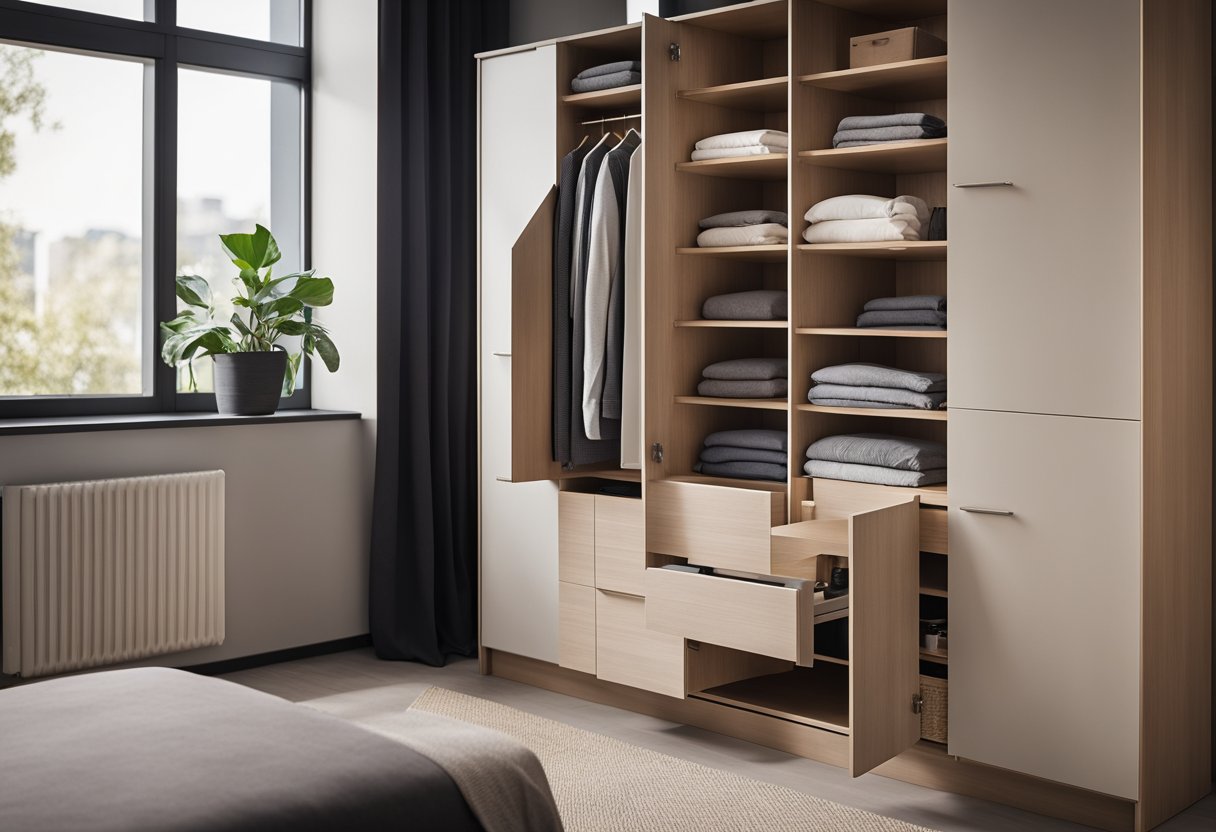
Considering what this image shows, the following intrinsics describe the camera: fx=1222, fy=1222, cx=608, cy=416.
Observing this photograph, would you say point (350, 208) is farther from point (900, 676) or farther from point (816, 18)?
point (900, 676)

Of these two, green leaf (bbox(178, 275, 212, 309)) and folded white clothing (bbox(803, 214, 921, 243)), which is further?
green leaf (bbox(178, 275, 212, 309))

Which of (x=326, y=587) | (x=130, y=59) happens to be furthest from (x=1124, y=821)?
(x=130, y=59)

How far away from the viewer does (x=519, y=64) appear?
416 cm

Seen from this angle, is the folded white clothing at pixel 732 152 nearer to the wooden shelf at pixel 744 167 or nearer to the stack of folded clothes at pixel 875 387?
the wooden shelf at pixel 744 167

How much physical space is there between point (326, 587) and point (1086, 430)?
2.90 m

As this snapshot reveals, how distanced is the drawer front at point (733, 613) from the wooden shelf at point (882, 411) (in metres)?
0.53

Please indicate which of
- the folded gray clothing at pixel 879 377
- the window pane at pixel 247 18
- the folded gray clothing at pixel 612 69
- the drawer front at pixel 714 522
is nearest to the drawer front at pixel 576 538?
the drawer front at pixel 714 522

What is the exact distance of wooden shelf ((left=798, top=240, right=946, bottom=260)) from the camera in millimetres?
3275

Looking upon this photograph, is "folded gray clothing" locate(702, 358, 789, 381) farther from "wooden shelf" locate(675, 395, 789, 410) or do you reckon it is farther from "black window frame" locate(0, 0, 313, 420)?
"black window frame" locate(0, 0, 313, 420)

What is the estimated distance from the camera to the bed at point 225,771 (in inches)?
69.1

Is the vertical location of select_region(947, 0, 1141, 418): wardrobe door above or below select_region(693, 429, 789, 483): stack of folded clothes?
above

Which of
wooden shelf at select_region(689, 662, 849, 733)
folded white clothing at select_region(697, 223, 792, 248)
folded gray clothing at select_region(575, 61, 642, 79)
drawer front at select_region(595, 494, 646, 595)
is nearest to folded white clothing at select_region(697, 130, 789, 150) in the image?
folded white clothing at select_region(697, 223, 792, 248)

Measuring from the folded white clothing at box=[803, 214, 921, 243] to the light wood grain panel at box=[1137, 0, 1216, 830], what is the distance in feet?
2.20

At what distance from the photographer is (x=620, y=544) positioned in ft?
12.8
